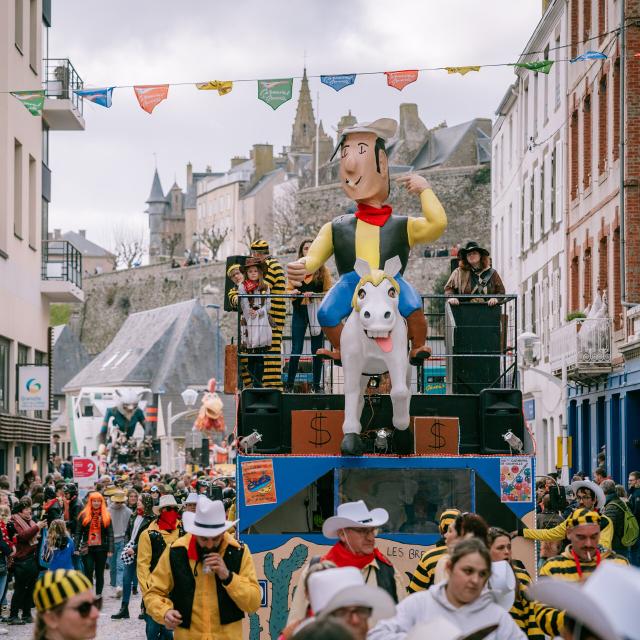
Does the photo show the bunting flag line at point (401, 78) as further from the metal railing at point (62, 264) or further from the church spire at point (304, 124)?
the church spire at point (304, 124)

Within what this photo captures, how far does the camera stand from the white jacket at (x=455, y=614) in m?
7.01

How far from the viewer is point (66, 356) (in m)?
118

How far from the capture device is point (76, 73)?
120 feet

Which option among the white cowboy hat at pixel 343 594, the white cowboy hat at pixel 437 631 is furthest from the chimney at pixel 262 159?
the white cowboy hat at pixel 437 631

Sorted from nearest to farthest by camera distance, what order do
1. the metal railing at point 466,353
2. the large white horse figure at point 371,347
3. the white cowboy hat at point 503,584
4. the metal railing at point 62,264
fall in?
the white cowboy hat at point 503,584, the large white horse figure at point 371,347, the metal railing at point 466,353, the metal railing at point 62,264

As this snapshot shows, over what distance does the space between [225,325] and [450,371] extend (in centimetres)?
9727

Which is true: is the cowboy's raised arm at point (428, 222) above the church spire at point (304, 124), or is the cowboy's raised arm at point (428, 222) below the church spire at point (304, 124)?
Answer: below

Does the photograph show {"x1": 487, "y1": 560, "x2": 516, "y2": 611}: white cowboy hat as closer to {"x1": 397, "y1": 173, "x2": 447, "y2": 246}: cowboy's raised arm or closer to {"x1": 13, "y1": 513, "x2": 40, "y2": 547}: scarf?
{"x1": 397, "y1": 173, "x2": 447, "y2": 246}: cowboy's raised arm

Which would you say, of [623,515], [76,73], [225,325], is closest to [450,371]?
[623,515]

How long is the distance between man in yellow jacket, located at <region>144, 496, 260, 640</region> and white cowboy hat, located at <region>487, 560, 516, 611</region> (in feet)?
5.63

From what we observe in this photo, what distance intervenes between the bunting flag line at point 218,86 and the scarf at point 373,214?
24.8ft

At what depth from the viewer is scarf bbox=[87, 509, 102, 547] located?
22.0 metres

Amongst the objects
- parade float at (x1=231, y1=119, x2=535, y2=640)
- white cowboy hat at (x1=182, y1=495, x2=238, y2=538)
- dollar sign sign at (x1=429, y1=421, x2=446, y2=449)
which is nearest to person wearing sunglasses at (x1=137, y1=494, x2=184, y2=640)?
parade float at (x1=231, y1=119, x2=535, y2=640)

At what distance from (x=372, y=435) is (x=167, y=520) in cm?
228
